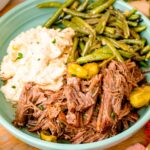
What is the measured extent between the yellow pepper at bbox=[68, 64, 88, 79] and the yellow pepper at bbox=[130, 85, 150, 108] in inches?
14.0

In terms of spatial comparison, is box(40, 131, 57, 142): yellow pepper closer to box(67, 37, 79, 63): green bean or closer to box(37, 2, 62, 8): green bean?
box(67, 37, 79, 63): green bean

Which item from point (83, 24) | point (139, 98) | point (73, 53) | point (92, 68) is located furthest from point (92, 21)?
point (139, 98)

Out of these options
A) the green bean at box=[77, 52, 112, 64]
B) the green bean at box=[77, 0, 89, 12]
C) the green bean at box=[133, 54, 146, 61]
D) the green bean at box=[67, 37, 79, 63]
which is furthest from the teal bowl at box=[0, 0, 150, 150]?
the green bean at box=[67, 37, 79, 63]

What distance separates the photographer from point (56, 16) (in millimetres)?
3578

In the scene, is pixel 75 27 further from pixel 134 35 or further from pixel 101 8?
pixel 134 35

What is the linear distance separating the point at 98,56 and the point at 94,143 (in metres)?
0.71

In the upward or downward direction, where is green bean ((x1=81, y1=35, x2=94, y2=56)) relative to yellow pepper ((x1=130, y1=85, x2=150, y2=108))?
upward

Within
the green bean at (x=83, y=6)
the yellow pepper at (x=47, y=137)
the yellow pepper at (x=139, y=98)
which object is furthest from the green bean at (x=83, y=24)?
the yellow pepper at (x=47, y=137)

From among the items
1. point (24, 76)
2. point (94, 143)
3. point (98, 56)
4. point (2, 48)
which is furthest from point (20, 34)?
point (94, 143)

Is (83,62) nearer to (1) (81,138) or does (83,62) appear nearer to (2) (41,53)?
(2) (41,53)

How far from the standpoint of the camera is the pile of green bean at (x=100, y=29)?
3.29 meters

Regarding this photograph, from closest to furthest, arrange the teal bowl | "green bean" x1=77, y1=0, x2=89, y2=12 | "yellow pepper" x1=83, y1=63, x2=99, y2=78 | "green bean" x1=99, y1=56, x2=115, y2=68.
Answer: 1. the teal bowl
2. "yellow pepper" x1=83, y1=63, x2=99, y2=78
3. "green bean" x1=99, y1=56, x2=115, y2=68
4. "green bean" x1=77, y1=0, x2=89, y2=12

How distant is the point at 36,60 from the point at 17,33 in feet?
1.78

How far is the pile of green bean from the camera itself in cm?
329
